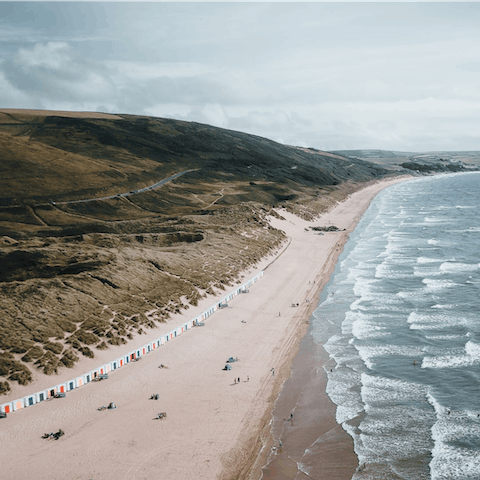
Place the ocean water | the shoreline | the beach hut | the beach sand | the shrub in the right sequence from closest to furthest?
the shoreline → the beach sand → the ocean water → the beach hut → the shrub

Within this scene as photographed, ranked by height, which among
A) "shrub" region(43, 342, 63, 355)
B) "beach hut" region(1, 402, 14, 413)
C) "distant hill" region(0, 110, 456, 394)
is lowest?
"beach hut" region(1, 402, 14, 413)

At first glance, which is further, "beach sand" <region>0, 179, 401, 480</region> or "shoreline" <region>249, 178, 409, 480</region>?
"beach sand" <region>0, 179, 401, 480</region>

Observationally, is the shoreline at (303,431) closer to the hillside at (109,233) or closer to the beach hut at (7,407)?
the hillside at (109,233)

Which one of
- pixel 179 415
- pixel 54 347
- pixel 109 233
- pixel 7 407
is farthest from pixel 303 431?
pixel 109 233

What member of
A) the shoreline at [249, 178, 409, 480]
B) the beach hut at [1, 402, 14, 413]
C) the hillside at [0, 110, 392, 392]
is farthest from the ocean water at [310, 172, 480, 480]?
the beach hut at [1, 402, 14, 413]

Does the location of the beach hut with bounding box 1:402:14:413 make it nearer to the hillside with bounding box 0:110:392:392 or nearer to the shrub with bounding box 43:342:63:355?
the hillside with bounding box 0:110:392:392

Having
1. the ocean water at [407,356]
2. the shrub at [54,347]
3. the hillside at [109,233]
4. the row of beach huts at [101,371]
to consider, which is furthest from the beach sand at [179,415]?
the hillside at [109,233]
